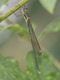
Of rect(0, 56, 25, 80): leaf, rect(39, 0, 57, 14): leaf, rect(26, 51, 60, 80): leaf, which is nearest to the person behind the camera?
rect(0, 56, 25, 80): leaf

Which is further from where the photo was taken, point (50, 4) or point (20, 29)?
point (20, 29)

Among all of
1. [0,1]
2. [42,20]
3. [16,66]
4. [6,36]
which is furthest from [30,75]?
[42,20]

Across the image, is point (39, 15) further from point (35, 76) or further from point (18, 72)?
point (18, 72)

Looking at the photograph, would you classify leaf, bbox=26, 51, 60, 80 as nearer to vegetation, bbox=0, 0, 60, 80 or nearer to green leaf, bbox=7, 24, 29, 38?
vegetation, bbox=0, 0, 60, 80

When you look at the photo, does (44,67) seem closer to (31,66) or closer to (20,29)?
(31,66)

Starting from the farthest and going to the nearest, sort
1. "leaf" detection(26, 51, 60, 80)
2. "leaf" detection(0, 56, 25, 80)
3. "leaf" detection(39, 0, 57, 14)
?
"leaf" detection(26, 51, 60, 80) < "leaf" detection(39, 0, 57, 14) < "leaf" detection(0, 56, 25, 80)

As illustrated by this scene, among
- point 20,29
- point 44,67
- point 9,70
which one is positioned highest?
point 20,29

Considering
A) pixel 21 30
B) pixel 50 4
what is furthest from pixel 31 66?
pixel 50 4

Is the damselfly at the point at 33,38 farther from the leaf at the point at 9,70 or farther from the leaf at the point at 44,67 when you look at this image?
the leaf at the point at 9,70

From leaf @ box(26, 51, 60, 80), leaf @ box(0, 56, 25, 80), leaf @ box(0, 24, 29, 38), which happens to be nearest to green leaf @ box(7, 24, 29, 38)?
leaf @ box(0, 24, 29, 38)
